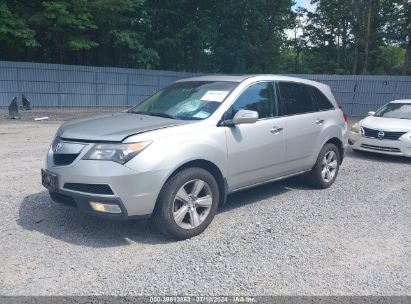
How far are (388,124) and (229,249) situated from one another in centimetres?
698

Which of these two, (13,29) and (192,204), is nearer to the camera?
(192,204)

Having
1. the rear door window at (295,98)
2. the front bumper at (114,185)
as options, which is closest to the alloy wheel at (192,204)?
the front bumper at (114,185)

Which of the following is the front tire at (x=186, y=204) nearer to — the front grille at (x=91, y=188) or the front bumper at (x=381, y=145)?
the front grille at (x=91, y=188)

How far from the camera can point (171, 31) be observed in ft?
90.0

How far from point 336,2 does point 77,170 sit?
32.3 metres

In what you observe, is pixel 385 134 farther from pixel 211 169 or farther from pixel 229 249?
pixel 229 249

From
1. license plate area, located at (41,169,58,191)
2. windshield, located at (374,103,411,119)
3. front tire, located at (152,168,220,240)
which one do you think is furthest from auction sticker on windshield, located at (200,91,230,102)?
windshield, located at (374,103,411,119)

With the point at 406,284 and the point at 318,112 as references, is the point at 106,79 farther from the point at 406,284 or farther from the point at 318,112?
the point at 406,284

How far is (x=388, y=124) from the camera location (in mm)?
9492

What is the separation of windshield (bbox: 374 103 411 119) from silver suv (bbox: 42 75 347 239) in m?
4.96

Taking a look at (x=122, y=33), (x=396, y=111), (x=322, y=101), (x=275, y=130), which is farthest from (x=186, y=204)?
(x=122, y=33)

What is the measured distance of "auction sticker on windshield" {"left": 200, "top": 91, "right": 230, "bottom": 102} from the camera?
4906mm

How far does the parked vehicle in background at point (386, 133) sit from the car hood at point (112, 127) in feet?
21.6

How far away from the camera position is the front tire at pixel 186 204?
13.5ft
